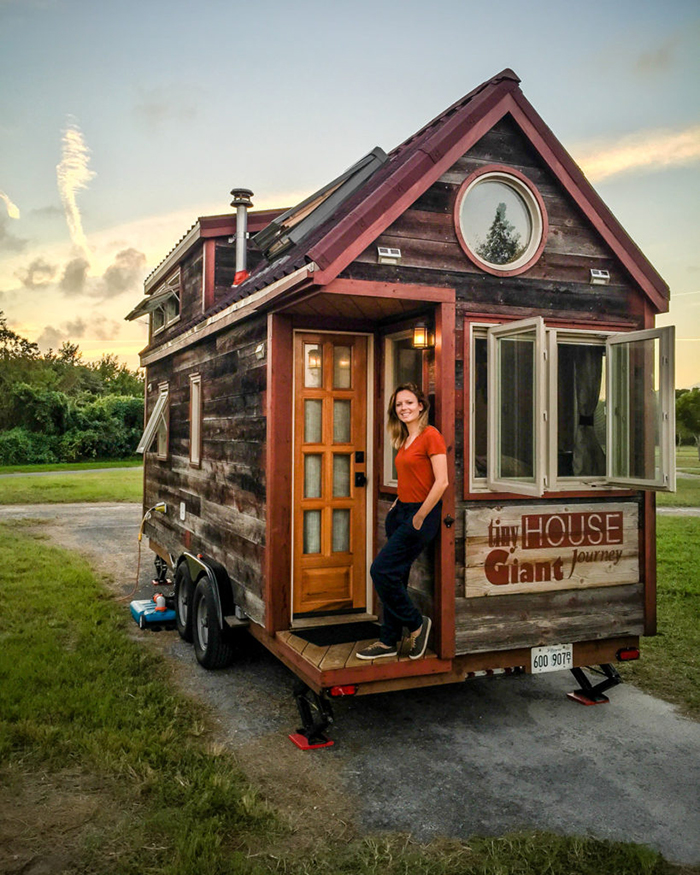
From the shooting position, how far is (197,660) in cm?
674

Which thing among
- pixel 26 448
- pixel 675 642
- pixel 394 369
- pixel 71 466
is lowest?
pixel 675 642

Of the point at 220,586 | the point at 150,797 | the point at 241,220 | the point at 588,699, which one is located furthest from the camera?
the point at 241,220

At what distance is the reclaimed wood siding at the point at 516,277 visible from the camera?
16.0ft

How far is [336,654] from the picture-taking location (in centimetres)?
480


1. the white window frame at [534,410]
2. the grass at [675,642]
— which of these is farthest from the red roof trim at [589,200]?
the grass at [675,642]

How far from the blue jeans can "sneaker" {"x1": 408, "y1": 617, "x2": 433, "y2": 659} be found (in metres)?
0.05

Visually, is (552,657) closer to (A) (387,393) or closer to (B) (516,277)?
(A) (387,393)

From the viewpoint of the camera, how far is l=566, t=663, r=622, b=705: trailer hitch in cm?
573

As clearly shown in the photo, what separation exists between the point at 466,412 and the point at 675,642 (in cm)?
427

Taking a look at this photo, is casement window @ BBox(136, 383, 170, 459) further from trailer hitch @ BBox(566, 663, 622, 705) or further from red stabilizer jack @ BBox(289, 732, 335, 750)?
trailer hitch @ BBox(566, 663, 622, 705)

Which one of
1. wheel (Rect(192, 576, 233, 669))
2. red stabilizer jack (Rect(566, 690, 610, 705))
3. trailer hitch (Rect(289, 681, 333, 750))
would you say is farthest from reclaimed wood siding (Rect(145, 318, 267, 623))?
red stabilizer jack (Rect(566, 690, 610, 705))

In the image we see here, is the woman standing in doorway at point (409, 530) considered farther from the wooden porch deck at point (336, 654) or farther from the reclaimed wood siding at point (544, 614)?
→ the reclaimed wood siding at point (544, 614)

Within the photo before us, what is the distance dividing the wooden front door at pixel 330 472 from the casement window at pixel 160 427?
14.4ft

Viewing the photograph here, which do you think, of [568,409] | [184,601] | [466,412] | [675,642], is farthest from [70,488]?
[568,409]
